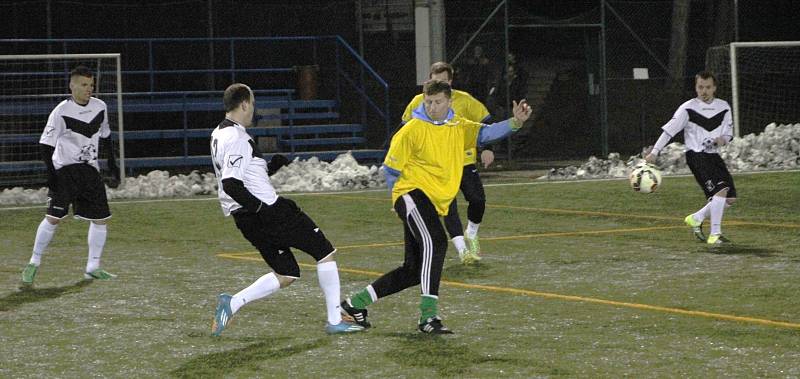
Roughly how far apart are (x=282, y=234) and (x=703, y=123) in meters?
5.91

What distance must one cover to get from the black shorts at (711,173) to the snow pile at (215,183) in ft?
A: 28.8

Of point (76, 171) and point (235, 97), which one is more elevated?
point (235, 97)

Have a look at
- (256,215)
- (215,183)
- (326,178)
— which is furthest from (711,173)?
(215,183)

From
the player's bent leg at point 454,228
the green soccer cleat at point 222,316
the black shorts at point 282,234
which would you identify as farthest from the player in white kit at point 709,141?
the green soccer cleat at point 222,316

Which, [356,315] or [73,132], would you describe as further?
[73,132]

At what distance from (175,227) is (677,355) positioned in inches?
364

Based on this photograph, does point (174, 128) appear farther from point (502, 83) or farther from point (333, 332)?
point (333, 332)

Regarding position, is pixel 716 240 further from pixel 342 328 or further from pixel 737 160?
pixel 737 160

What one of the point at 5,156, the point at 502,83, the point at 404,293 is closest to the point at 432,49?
the point at 502,83

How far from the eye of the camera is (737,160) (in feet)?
72.1

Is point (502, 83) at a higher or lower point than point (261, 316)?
higher

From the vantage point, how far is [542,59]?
29719 mm

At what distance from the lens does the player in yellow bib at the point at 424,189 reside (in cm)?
807

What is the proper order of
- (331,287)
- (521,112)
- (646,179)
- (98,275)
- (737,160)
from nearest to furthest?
(331,287)
(521,112)
(98,275)
(646,179)
(737,160)
